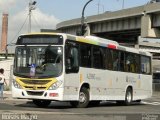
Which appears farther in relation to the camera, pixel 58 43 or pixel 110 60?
pixel 110 60

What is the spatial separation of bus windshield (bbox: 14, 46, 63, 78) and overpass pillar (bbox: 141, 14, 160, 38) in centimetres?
3690

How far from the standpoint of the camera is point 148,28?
189ft

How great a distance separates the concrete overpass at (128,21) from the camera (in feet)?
187

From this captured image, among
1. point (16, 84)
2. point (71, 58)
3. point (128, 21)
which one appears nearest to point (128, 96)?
point (71, 58)

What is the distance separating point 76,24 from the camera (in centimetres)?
7400

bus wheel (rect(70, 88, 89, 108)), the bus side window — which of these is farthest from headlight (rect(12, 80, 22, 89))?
bus wheel (rect(70, 88, 89, 108))

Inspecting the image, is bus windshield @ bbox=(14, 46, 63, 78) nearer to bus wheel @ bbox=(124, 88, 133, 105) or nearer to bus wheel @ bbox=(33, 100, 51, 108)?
bus wheel @ bbox=(33, 100, 51, 108)

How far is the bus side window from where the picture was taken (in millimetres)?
21031

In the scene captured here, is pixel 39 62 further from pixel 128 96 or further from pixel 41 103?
→ pixel 128 96

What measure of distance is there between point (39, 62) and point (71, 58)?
1.32 meters

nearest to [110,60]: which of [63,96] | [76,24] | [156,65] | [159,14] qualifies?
[63,96]

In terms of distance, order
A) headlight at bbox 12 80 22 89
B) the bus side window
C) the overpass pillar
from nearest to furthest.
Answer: the bus side window → headlight at bbox 12 80 22 89 → the overpass pillar

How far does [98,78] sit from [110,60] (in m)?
1.44

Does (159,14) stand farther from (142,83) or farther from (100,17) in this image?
(142,83)
